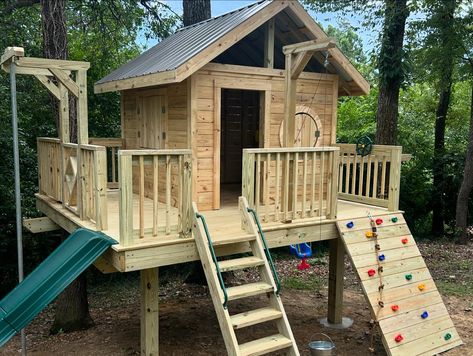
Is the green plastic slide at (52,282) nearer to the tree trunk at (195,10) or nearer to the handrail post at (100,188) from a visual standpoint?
the handrail post at (100,188)

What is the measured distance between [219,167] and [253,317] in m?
2.52

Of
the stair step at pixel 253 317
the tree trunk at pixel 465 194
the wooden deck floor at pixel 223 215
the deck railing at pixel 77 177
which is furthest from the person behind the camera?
the tree trunk at pixel 465 194

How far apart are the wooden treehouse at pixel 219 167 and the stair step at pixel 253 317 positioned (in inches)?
0.7

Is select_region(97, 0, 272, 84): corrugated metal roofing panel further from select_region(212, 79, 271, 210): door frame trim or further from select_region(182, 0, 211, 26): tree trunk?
select_region(182, 0, 211, 26): tree trunk

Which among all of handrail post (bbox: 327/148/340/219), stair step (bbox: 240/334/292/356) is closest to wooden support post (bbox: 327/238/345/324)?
handrail post (bbox: 327/148/340/219)

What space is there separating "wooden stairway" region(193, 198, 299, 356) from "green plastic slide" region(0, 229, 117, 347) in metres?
0.89

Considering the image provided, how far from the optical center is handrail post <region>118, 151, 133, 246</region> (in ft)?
13.8

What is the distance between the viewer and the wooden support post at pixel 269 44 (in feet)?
21.9

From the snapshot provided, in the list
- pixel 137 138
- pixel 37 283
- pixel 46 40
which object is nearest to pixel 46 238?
pixel 137 138

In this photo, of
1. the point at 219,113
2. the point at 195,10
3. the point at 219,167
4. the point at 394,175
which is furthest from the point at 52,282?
the point at 195,10

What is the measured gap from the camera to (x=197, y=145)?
245 inches

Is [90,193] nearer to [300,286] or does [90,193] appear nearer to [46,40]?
[46,40]

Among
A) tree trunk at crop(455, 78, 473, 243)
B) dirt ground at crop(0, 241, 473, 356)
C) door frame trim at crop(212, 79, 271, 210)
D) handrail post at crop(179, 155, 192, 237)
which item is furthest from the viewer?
tree trunk at crop(455, 78, 473, 243)

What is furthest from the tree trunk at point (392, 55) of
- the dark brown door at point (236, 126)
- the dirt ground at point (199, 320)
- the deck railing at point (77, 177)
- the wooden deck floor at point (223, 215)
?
Result: the deck railing at point (77, 177)
